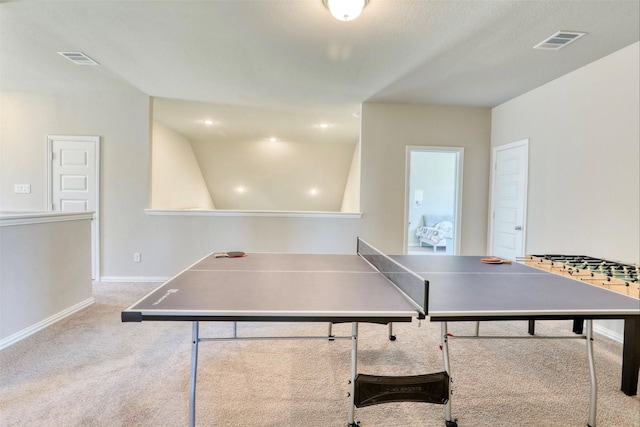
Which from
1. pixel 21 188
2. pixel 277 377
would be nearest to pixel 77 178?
pixel 21 188

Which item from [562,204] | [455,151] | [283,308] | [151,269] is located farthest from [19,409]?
[455,151]

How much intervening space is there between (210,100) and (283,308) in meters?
3.80

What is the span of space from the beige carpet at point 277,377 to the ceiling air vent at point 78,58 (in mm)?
2601

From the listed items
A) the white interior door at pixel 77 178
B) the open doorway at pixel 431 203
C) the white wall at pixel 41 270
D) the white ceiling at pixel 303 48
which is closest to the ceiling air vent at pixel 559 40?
the white ceiling at pixel 303 48

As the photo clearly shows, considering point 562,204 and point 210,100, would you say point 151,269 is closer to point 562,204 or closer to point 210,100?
point 210,100

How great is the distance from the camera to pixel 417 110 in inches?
165

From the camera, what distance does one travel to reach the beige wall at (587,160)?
245 centimetres

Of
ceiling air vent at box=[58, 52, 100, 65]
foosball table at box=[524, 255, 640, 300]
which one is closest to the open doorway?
foosball table at box=[524, 255, 640, 300]

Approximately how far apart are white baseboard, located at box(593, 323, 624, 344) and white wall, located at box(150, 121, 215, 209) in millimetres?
5859

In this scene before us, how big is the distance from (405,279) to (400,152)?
3.09m

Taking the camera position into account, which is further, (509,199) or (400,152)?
(400,152)

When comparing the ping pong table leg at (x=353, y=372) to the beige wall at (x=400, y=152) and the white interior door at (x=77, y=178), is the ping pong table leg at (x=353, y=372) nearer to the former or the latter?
the beige wall at (x=400, y=152)

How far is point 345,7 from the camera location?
1.95m

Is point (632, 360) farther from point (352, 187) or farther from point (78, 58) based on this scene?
point (352, 187)
